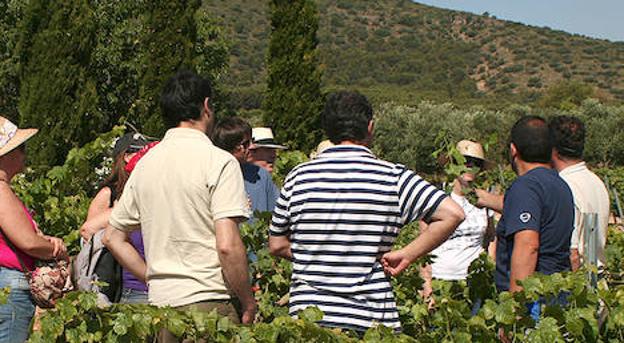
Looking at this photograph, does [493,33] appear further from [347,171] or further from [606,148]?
[347,171]

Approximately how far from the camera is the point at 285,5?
21.7 metres

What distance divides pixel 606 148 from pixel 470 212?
28435 mm

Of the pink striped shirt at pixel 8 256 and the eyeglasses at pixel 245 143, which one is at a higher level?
the eyeglasses at pixel 245 143

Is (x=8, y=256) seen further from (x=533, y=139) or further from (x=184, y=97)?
(x=533, y=139)

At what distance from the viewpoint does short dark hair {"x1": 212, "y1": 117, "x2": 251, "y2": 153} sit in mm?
5031

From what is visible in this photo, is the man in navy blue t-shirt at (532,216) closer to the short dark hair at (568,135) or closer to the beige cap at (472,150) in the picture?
the short dark hair at (568,135)

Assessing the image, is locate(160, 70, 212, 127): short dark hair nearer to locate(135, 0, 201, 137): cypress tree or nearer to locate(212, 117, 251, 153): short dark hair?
locate(212, 117, 251, 153): short dark hair

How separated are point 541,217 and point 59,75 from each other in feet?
53.8

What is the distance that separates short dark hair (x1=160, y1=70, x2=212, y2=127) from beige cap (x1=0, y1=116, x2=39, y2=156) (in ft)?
2.74

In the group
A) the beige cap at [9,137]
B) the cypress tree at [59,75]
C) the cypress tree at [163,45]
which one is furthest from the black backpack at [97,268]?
the cypress tree at [163,45]

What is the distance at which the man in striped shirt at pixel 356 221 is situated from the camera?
313 cm

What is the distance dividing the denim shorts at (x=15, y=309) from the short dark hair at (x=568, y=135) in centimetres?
252

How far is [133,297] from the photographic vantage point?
13.1ft

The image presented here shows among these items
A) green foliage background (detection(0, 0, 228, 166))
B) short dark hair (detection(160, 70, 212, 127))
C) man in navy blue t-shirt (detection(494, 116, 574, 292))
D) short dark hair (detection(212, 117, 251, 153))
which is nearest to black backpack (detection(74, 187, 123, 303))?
short dark hair (detection(160, 70, 212, 127))
